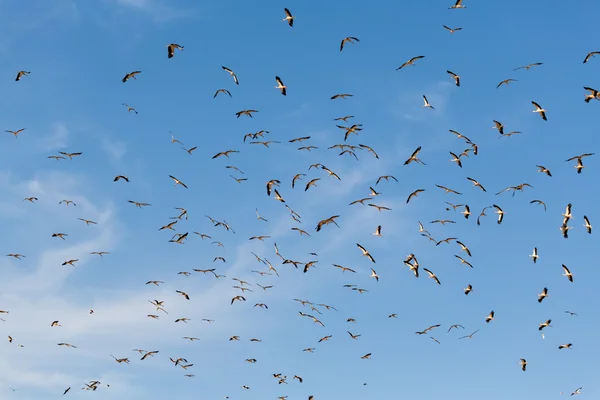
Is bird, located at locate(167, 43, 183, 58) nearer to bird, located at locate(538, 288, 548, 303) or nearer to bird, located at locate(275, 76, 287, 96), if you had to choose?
bird, located at locate(275, 76, 287, 96)

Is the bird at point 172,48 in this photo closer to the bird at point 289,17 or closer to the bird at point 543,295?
the bird at point 289,17

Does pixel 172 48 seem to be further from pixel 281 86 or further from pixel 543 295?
pixel 543 295

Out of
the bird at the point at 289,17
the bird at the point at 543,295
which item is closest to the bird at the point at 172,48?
the bird at the point at 289,17

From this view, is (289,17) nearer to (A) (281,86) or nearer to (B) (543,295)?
(A) (281,86)

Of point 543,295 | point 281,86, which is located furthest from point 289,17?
point 543,295

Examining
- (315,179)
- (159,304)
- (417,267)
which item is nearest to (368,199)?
(315,179)

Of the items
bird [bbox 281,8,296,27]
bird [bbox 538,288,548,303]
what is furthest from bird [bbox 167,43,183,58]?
bird [bbox 538,288,548,303]

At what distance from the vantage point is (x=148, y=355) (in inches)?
4028

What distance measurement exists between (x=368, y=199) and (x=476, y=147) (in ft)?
53.2

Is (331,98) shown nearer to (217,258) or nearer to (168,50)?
(168,50)

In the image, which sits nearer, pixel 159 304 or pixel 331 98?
pixel 331 98

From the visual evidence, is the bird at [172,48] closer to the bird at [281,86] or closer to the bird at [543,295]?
the bird at [281,86]

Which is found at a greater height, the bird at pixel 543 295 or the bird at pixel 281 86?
the bird at pixel 281 86

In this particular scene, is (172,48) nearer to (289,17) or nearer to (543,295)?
(289,17)
